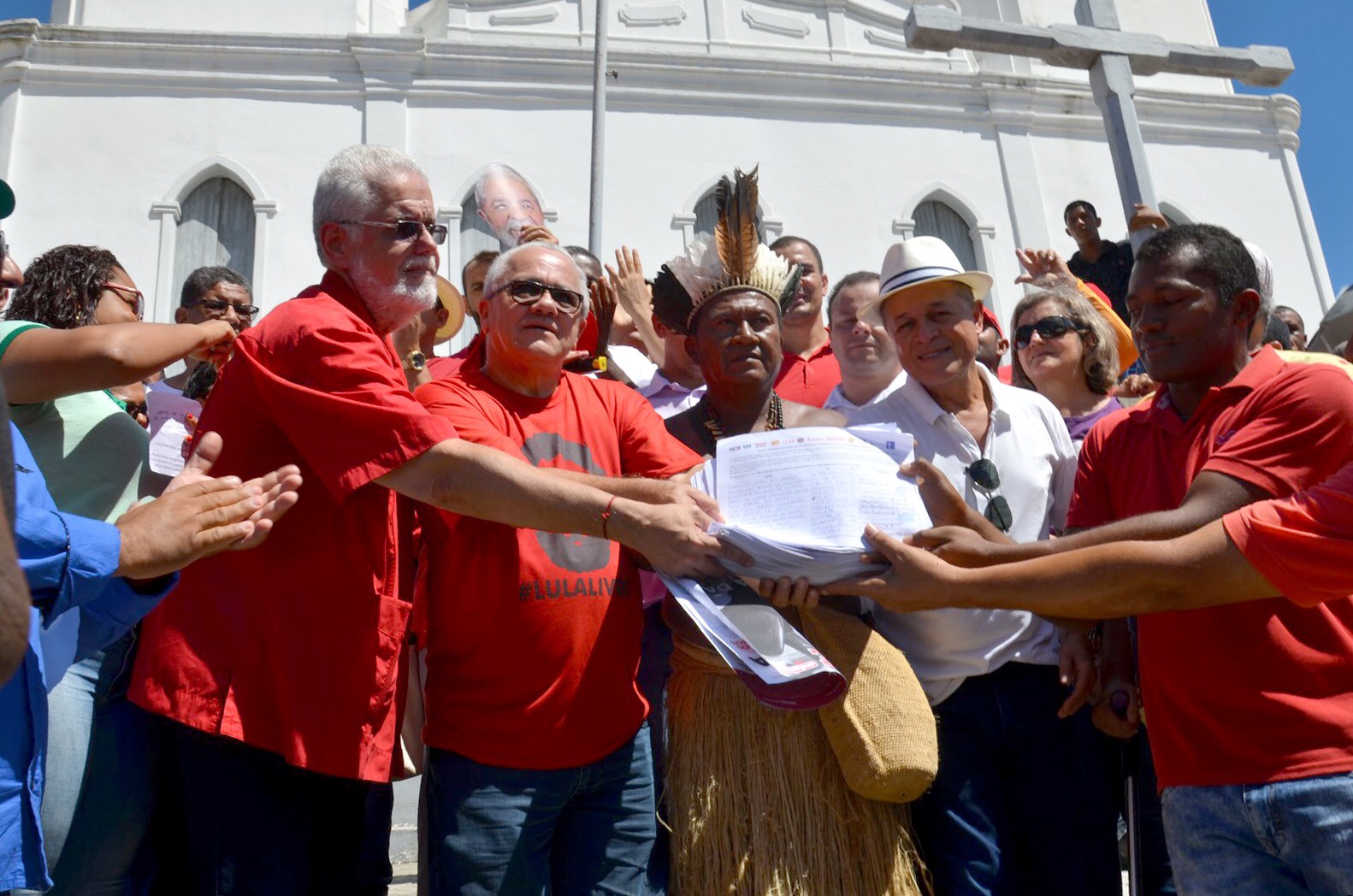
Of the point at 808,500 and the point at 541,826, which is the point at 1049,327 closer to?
the point at 808,500

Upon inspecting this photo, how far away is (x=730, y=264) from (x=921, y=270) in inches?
24.6

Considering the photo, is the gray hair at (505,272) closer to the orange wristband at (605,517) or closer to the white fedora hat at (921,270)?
the orange wristband at (605,517)

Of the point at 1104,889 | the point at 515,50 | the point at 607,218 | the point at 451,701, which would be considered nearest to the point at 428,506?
the point at 451,701

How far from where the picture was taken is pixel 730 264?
3689 millimetres

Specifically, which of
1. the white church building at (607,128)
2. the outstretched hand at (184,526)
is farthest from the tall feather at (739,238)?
the white church building at (607,128)

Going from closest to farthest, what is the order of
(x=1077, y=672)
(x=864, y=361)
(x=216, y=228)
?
(x=1077, y=672) → (x=864, y=361) → (x=216, y=228)

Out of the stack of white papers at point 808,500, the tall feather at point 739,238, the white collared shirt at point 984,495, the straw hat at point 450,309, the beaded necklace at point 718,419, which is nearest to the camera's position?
the stack of white papers at point 808,500

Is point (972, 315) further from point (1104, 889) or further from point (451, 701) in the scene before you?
point (451, 701)

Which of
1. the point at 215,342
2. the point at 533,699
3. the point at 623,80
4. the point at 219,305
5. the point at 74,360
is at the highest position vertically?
the point at 623,80

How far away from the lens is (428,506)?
3.03 m

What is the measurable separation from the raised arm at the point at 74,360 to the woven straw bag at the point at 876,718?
187 cm

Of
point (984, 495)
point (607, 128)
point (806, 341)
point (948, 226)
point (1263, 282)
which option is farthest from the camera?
point (948, 226)

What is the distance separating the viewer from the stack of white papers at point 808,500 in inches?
111

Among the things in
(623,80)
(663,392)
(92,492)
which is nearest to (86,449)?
(92,492)
